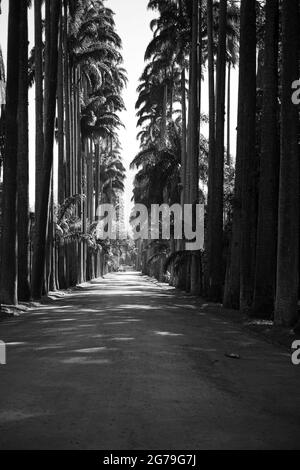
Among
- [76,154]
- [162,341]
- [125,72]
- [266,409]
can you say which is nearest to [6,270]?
[162,341]

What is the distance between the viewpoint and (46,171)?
25.6 m

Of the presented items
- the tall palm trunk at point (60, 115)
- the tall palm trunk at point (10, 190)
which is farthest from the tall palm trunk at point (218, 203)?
the tall palm trunk at point (60, 115)

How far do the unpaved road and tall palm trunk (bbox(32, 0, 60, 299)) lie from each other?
1168cm

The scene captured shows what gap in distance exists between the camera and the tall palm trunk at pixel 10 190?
62.1 ft

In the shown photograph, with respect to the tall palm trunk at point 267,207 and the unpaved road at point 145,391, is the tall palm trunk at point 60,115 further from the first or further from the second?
the unpaved road at point 145,391

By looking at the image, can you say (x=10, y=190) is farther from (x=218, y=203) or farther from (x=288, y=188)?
(x=218, y=203)

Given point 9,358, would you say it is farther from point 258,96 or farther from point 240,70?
point 258,96

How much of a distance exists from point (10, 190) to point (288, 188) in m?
8.88

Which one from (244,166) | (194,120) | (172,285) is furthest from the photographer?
(172,285)

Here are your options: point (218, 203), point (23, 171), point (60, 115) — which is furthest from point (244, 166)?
point (60, 115)

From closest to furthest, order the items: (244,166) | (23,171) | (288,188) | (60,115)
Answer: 1. (288,188)
2. (244,166)
3. (23,171)
4. (60,115)

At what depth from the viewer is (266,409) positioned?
21.7 ft

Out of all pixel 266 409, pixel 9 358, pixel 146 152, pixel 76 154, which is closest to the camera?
pixel 266 409

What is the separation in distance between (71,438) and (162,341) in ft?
20.9
